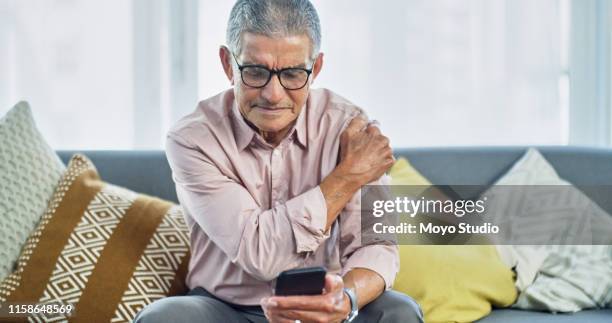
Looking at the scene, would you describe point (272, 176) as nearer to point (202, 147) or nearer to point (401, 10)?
point (202, 147)

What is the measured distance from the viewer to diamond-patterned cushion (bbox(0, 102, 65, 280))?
2.27 m

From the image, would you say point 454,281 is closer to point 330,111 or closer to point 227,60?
point 330,111

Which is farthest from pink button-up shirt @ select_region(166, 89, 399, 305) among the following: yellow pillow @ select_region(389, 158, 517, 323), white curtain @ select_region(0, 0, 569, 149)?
white curtain @ select_region(0, 0, 569, 149)

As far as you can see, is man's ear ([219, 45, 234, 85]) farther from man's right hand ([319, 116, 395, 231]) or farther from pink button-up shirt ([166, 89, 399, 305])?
man's right hand ([319, 116, 395, 231])

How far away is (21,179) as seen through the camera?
7.71 ft

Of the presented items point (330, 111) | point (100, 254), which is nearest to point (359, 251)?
point (330, 111)

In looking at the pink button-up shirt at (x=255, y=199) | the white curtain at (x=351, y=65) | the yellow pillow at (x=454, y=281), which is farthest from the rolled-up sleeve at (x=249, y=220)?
the white curtain at (x=351, y=65)

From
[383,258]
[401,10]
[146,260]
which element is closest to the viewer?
[383,258]

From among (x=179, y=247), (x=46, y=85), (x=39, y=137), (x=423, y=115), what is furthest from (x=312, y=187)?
(x=46, y=85)

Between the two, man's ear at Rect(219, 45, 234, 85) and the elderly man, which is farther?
man's ear at Rect(219, 45, 234, 85)

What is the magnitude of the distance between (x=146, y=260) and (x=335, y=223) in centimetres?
60

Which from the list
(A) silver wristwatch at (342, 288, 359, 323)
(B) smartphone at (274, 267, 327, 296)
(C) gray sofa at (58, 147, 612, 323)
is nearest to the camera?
(B) smartphone at (274, 267, 327, 296)

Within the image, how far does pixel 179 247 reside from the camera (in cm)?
232

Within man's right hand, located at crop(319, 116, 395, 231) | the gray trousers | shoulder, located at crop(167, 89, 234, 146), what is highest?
shoulder, located at crop(167, 89, 234, 146)
